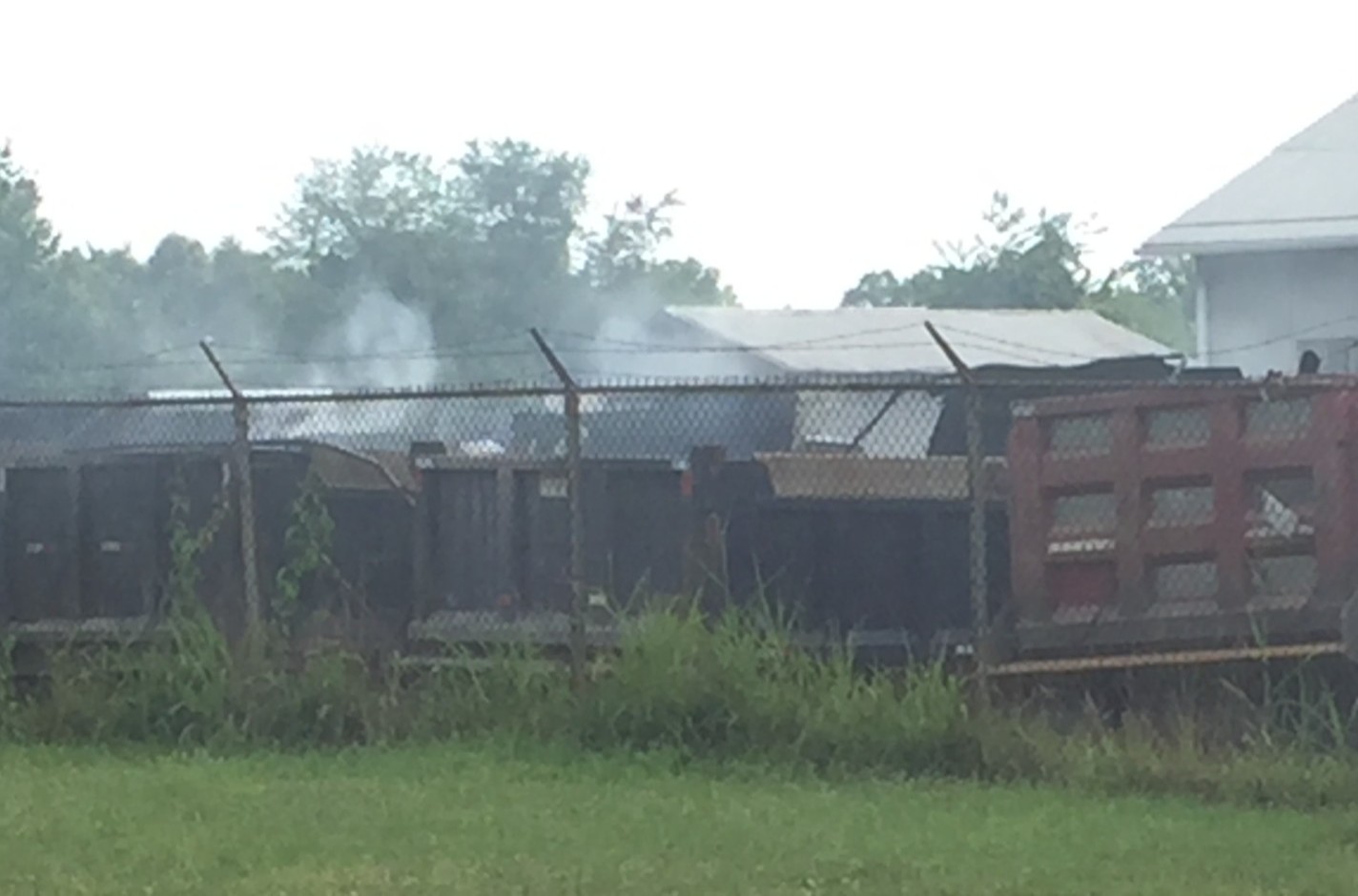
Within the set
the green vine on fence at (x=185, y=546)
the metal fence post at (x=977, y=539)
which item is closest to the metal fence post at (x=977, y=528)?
the metal fence post at (x=977, y=539)

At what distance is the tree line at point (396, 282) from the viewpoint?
1873 inches

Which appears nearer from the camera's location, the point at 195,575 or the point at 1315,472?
the point at 1315,472

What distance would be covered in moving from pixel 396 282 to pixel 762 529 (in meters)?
42.3

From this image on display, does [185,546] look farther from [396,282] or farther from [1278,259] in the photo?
[396,282]

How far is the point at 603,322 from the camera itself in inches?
1955

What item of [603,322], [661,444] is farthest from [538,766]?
[603,322]

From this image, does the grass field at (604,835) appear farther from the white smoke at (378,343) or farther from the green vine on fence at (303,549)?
the white smoke at (378,343)

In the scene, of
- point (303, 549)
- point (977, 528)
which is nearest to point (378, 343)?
point (303, 549)

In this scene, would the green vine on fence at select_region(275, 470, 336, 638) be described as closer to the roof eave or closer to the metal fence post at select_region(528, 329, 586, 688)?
the metal fence post at select_region(528, 329, 586, 688)

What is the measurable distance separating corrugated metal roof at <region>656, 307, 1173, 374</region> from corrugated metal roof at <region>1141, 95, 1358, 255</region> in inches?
482

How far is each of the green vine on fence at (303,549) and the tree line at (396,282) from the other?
3104cm

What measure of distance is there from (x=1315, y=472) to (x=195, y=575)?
5434 mm

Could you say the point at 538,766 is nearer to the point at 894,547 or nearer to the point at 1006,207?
the point at 894,547

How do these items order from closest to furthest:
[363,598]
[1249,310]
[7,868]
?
[7,868] < [363,598] < [1249,310]
